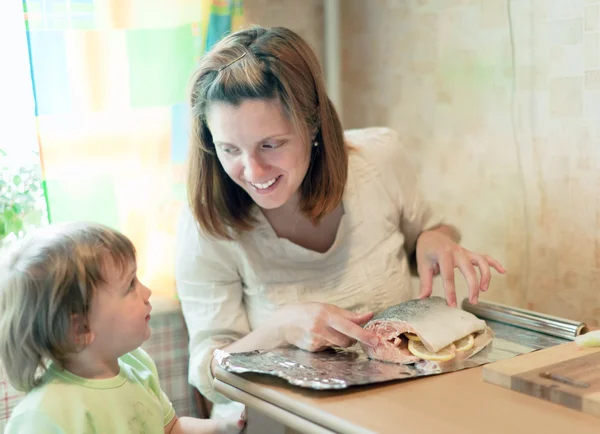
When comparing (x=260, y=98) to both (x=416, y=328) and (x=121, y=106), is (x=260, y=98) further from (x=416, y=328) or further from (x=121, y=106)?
(x=121, y=106)

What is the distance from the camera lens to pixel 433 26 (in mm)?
2070

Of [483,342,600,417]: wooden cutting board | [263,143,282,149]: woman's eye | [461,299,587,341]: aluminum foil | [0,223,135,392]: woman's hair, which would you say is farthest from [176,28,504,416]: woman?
[0,223,135,392]: woman's hair

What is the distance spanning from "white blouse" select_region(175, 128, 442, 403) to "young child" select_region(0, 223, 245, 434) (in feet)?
0.85

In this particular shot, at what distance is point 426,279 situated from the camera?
1.44m

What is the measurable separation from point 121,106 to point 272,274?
0.61m

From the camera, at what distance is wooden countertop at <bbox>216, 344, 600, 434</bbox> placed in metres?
0.94

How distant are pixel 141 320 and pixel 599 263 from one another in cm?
106

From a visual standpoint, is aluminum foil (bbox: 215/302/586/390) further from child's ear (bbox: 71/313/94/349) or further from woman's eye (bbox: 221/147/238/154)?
woman's eye (bbox: 221/147/238/154)

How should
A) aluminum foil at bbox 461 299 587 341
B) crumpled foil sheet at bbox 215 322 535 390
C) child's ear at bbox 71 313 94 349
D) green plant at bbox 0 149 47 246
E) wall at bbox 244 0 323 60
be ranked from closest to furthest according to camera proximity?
crumpled foil sheet at bbox 215 322 535 390, child's ear at bbox 71 313 94 349, aluminum foil at bbox 461 299 587 341, green plant at bbox 0 149 47 246, wall at bbox 244 0 323 60

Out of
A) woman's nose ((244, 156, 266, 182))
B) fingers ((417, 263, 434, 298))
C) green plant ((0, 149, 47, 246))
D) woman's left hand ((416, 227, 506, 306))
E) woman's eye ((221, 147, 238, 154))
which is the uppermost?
woman's eye ((221, 147, 238, 154))

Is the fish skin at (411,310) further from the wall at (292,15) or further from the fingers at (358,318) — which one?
the wall at (292,15)

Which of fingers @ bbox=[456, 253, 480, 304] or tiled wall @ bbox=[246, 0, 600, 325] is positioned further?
tiled wall @ bbox=[246, 0, 600, 325]

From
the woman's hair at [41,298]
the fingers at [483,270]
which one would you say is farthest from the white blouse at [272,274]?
the woman's hair at [41,298]

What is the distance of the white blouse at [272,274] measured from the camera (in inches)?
59.7
